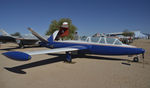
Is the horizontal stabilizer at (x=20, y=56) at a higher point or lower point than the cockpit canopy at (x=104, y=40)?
lower

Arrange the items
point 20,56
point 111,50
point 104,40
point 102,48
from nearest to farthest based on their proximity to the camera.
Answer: point 20,56 < point 111,50 < point 102,48 < point 104,40

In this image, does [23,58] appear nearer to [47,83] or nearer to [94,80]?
[47,83]

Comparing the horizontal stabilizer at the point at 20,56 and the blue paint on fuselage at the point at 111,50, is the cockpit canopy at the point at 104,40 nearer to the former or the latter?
the blue paint on fuselage at the point at 111,50

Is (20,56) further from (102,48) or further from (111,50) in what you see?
(111,50)

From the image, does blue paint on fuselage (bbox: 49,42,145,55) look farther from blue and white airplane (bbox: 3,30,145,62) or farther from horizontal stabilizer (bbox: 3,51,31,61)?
horizontal stabilizer (bbox: 3,51,31,61)

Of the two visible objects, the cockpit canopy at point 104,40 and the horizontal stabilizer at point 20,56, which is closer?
the horizontal stabilizer at point 20,56

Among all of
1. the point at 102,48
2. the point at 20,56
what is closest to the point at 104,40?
the point at 102,48

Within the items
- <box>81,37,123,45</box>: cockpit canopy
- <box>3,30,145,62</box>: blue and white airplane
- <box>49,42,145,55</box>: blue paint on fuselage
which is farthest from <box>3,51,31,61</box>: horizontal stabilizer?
<box>81,37,123,45</box>: cockpit canopy

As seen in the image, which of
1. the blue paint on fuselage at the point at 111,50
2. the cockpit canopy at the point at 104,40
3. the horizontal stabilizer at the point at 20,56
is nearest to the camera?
the horizontal stabilizer at the point at 20,56

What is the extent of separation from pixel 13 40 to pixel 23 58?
57.9 ft

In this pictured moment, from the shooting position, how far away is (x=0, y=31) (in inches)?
982

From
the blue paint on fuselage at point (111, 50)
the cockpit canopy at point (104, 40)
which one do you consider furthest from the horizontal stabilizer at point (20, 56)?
the cockpit canopy at point (104, 40)

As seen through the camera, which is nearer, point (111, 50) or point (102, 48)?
point (111, 50)

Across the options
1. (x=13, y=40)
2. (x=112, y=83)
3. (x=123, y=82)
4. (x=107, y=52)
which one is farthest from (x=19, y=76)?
(x=13, y=40)
